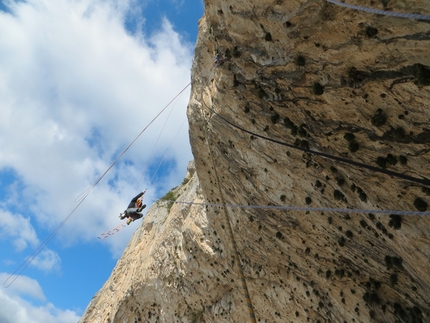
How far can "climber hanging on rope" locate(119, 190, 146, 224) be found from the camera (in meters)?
23.7

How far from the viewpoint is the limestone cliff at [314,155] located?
993cm

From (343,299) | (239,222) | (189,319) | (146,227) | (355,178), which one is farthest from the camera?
(146,227)

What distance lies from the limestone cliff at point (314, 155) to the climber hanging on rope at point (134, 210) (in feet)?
14.6

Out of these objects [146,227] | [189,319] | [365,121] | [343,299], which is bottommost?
[343,299]

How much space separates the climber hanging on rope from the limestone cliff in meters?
4.46

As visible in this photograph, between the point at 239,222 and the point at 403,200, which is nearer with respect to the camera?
the point at 403,200

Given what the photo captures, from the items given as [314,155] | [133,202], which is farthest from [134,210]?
[314,155]

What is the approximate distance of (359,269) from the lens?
16.3m

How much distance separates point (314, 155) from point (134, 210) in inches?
557

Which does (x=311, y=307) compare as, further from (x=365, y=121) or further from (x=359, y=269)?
(x=365, y=121)

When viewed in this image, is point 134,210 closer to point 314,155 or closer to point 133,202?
point 133,202

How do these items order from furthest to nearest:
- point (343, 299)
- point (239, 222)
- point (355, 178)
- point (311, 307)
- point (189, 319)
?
1. point (189, 319)
2. point (239, 222)
3. point (311, 307)
4. point (343, 299)
5. point (355, 178)

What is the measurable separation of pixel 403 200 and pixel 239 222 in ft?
35.8

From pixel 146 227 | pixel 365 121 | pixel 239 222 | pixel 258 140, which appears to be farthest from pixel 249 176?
pixel 146 227
